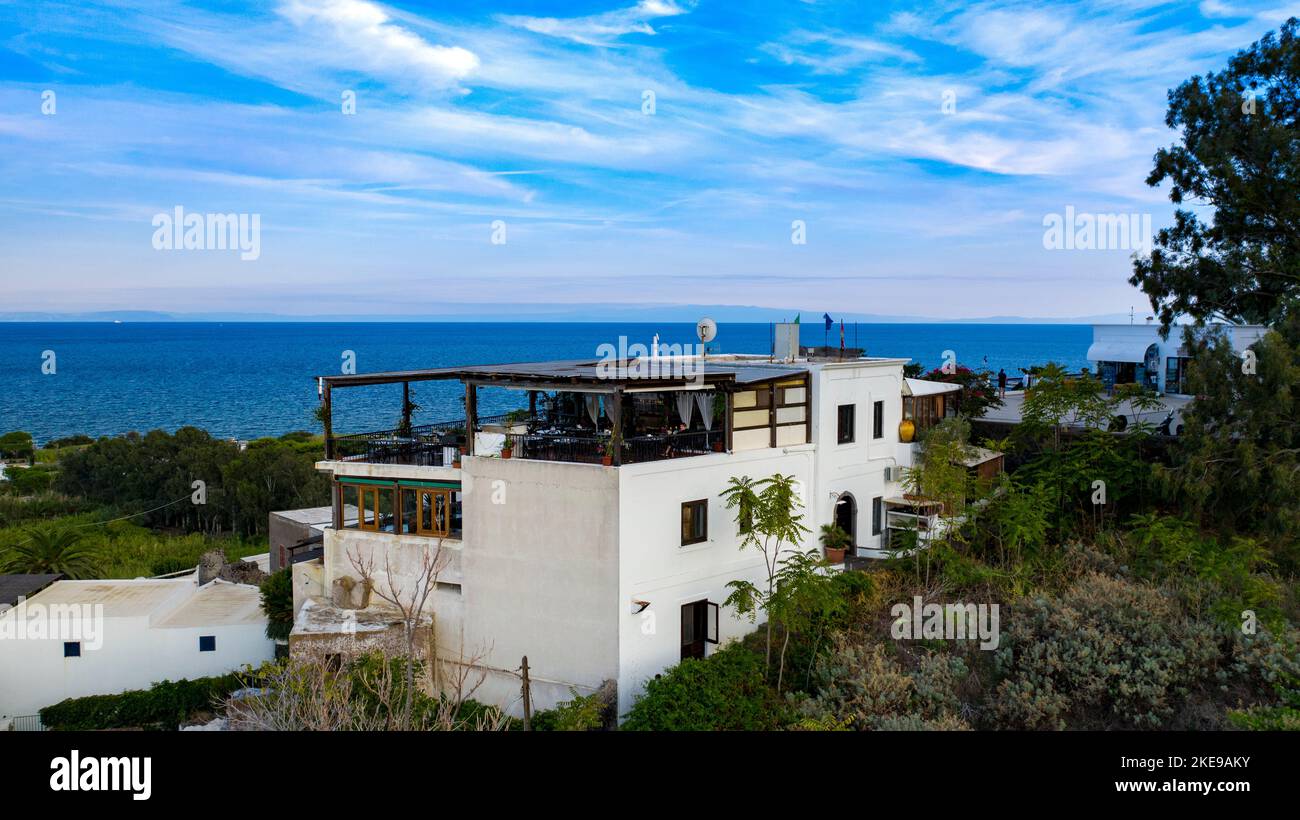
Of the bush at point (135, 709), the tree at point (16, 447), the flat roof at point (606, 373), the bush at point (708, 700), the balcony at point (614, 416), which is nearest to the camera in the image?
the bush at point (708, 700)

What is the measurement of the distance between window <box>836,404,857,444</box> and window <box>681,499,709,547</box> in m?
5.21

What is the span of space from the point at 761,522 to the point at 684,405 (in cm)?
337

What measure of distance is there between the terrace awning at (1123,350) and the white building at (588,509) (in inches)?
583

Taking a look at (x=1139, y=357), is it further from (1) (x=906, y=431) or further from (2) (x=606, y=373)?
(2) (x=606, y=373)

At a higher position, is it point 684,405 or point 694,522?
point 684,405

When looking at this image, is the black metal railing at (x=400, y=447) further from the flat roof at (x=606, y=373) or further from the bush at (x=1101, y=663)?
the bush at (x=1101, y=663)

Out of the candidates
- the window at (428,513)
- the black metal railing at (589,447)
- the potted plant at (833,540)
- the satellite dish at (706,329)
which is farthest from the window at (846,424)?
the window at (428,513)

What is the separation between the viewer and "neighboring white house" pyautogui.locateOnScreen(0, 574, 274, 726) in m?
23.2

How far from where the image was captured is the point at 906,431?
25219mm

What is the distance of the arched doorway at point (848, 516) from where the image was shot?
23.6 m

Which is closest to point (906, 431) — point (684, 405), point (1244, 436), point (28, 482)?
point (684, 405)

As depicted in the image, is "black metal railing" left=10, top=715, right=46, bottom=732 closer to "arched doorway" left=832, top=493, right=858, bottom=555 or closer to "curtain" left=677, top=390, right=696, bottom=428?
"curtain" left=677, top=390, right=696, bottom=428
